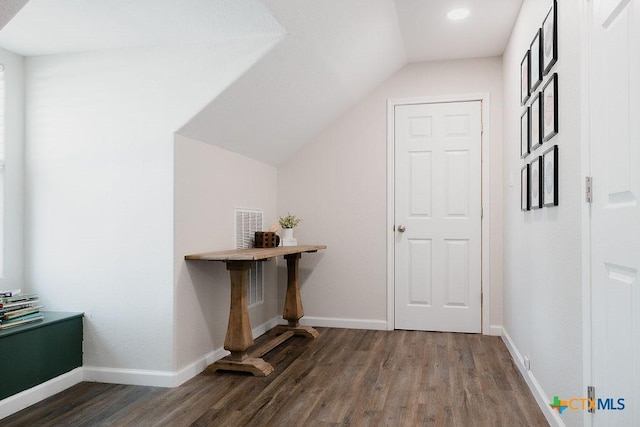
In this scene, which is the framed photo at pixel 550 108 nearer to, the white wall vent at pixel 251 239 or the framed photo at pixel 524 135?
the framed photo at pixel 524 135

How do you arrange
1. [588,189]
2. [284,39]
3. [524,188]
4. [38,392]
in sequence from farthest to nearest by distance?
1. [524,188]
2. [284,39]
3. [38,392]
4. [588,189]

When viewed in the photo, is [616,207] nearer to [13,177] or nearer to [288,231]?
[288,231]

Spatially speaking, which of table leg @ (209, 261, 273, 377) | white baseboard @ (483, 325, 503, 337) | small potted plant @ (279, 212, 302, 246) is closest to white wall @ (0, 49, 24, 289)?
table leg @ (209, 261, 273, 377)

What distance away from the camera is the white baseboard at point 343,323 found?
169 inches

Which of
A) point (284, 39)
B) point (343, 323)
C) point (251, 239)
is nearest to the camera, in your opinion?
point (284, 39)

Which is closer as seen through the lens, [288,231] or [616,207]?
[616,207]

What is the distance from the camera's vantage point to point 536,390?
2.55 metres

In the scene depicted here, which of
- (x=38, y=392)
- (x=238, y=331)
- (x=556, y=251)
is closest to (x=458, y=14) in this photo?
(x=556, y=251)

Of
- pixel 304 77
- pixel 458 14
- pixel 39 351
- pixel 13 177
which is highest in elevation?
pixel 458 14

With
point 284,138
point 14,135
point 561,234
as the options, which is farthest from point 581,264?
point 14,135

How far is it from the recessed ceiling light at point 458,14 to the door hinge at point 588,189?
6.46 feet

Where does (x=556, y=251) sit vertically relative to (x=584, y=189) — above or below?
below

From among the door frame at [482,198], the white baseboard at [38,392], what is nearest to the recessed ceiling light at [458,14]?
the door frame at [482,198]

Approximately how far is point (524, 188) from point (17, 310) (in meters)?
2.91
